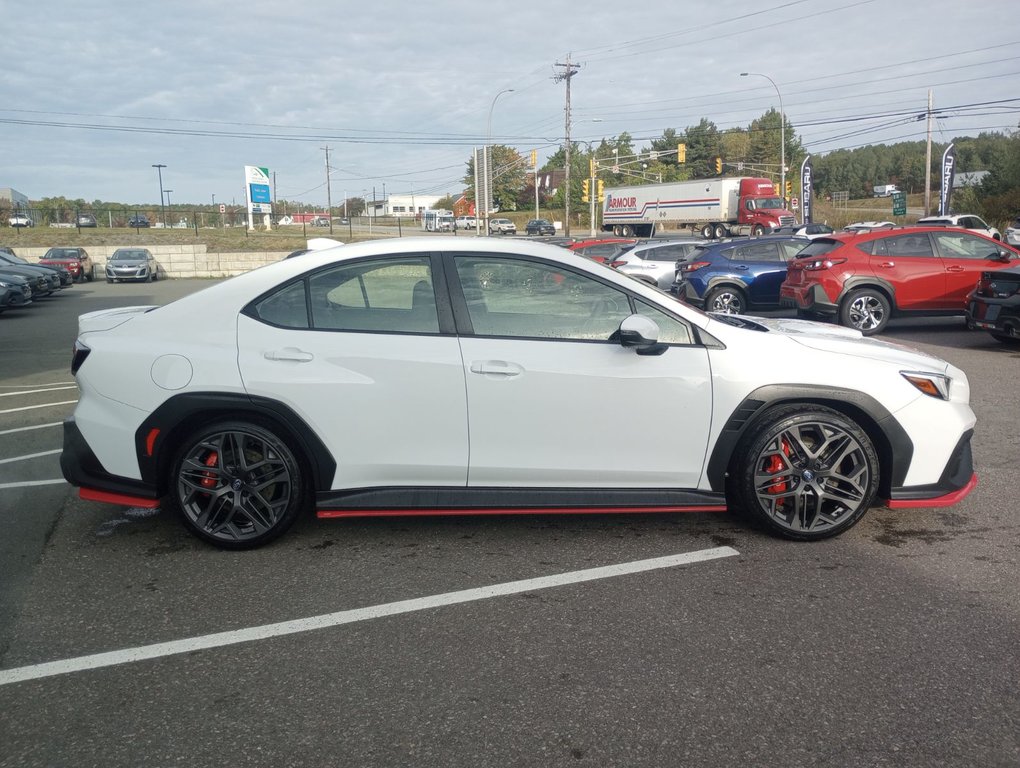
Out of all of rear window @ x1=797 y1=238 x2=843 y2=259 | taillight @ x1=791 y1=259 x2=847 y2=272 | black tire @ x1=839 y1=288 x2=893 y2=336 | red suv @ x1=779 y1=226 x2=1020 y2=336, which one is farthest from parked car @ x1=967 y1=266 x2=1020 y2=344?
rear window @ x1=797 y1=238 x2=843 y2=259

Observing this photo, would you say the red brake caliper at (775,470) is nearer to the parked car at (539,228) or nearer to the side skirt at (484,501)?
the side skirt at (484,501)

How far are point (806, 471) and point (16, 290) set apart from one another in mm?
20263

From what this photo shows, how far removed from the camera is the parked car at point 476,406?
4109mm

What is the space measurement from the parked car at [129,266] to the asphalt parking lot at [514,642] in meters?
30.7

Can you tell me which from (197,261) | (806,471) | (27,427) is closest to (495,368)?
(806,471)

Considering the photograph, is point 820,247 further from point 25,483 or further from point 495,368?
point 25,483

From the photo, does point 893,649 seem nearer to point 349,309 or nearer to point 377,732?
point 377,732

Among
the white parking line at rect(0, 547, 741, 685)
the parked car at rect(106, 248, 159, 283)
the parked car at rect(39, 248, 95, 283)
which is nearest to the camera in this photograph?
the white parking line at rect(0, 547, 741, 685)

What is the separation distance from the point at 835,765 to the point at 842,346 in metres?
2.43

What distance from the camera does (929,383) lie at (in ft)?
14.2

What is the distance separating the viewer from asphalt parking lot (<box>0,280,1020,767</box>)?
2.67 m

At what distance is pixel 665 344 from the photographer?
4.18 metres

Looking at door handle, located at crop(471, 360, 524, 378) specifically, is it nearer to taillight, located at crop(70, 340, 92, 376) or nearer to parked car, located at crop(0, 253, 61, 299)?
taillight, located at crop(70, 340, 92, 376)

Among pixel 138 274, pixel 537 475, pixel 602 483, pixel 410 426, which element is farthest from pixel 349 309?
pixel 138 274
